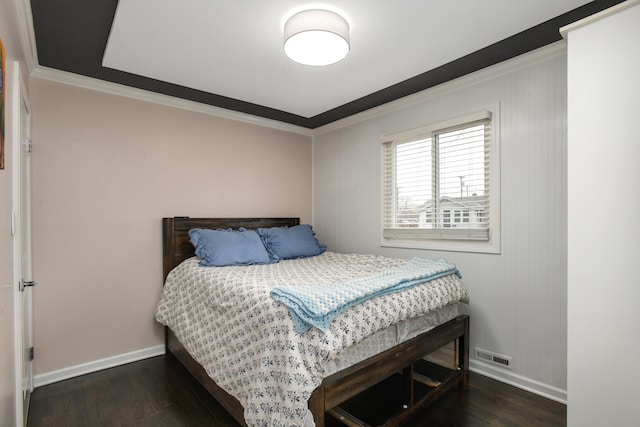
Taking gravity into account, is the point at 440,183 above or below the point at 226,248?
above

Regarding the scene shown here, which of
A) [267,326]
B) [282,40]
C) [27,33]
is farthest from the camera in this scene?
[282,40]

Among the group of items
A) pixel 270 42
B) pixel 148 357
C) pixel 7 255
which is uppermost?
pixel 270 42

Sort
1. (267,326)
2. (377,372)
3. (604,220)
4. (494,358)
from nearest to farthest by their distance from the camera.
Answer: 1. (604,220)
2. (267,326)
3. (377,372)
4. (494,358)

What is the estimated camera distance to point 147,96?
307cm

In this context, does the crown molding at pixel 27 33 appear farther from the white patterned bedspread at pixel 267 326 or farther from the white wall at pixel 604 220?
the white wall at pixel 604 220

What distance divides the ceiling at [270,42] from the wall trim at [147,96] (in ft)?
0.20

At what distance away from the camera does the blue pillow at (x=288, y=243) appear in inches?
134

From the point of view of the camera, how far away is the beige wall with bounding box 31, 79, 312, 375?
2.60 meters

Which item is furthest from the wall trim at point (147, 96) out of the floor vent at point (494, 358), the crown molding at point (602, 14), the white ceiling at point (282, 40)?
the floor vent at point (494, 358)

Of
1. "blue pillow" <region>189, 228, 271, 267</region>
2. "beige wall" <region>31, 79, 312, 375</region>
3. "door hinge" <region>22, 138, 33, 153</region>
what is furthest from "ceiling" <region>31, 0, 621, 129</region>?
"blue pillow" <region>189, 228, 271, 267</region>

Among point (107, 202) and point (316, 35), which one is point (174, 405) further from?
point (316, 35)

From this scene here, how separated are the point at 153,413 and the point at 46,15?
2.47 m

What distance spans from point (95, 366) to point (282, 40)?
2.91 metres

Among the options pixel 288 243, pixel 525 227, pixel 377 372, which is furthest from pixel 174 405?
pixel 525 227
